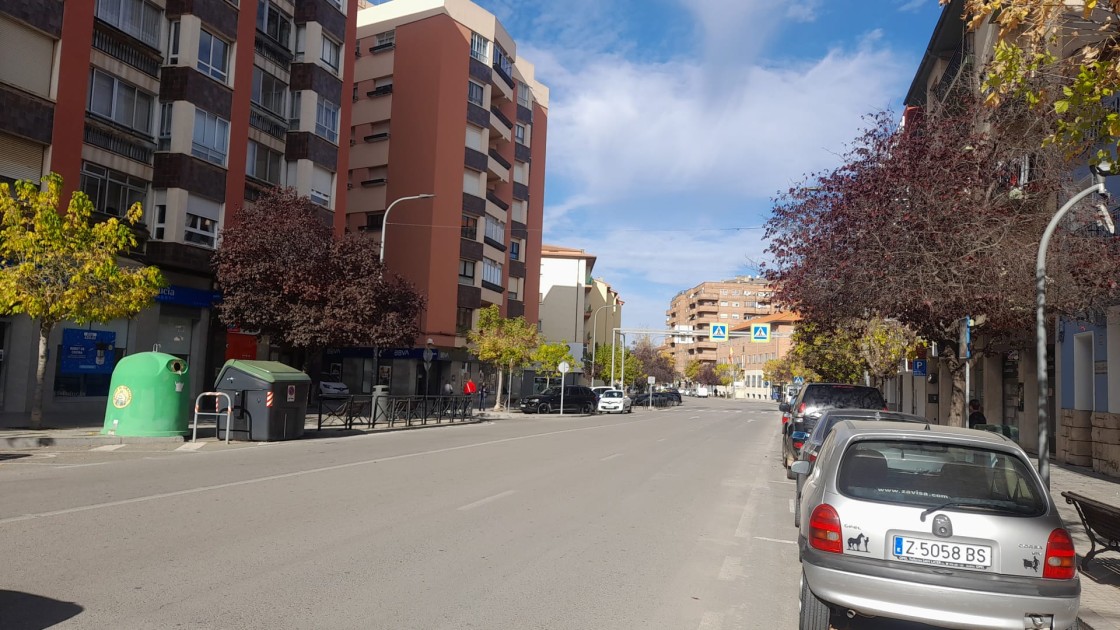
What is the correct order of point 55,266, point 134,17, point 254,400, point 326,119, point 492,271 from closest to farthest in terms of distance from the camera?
point 55,266, point 254,400, point 134,17, point 326,119, point 492,271

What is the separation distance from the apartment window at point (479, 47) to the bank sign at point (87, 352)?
30022mm

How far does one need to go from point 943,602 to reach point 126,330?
89.6ft

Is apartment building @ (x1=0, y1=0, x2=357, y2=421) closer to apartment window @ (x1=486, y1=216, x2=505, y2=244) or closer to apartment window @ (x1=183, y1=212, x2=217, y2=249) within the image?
apartment window @ (x1=183, y1=212, x2=217, y2=249)

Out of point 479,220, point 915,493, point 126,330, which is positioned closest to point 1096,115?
point 915,493

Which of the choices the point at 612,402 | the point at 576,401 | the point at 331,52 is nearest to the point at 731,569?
the point at 331,52

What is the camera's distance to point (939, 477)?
215 inches

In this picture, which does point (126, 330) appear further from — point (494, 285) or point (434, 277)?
point (494, 285)

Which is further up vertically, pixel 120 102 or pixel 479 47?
pixel 479 47

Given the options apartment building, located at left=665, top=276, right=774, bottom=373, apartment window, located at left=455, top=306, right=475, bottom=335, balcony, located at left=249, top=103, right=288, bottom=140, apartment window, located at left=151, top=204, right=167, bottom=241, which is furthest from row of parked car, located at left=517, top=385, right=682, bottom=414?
apartment building, located at left=665, top=276, right=774, bottom=373

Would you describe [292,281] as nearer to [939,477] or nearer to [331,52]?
[331,52]

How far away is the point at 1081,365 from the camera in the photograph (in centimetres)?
1920

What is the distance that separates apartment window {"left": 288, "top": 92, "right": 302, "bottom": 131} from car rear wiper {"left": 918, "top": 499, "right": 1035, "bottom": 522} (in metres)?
33.0

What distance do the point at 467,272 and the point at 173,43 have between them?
24181mm

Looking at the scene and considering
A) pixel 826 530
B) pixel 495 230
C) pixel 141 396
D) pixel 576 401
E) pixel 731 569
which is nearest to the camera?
pixel 826 530
